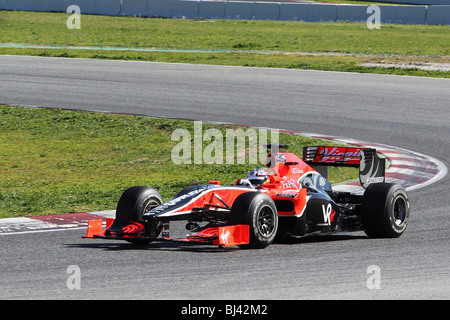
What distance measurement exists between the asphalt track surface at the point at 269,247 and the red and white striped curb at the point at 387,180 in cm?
34

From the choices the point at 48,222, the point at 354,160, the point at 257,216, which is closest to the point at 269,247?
the point at 257,216

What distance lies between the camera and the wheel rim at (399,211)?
9547 millimetres

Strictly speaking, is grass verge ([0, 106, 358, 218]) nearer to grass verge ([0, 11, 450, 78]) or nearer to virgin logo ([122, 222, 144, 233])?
virgin logo ([122, 222, 144, 233])

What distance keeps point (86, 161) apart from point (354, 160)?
21.8 feet

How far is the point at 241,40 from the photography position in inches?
1336

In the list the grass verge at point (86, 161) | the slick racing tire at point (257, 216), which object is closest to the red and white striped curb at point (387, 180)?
the grass verge at point (86, 161)

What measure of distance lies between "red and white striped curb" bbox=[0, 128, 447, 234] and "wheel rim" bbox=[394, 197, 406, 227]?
188 centimetres

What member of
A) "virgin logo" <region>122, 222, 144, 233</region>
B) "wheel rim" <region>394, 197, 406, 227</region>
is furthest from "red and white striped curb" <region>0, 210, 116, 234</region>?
"wheel rim" <region>394, 197, 406, 227</region>

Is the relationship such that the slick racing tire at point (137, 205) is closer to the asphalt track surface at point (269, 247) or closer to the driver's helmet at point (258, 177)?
the asphalt track surface at point (269, 247)

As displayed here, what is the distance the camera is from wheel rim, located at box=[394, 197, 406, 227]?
9.55 metres

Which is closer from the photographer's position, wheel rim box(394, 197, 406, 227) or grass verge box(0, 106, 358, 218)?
wheel rim box(394, 197, 406, 227)

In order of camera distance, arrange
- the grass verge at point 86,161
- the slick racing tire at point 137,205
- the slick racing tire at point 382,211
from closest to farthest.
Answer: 1. the slick racing tire at point 137,205
2. the slick racing tire at point 382,211
3. the grass verge at point 86,161

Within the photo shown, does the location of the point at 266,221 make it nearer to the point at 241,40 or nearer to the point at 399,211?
the point at 399,211
